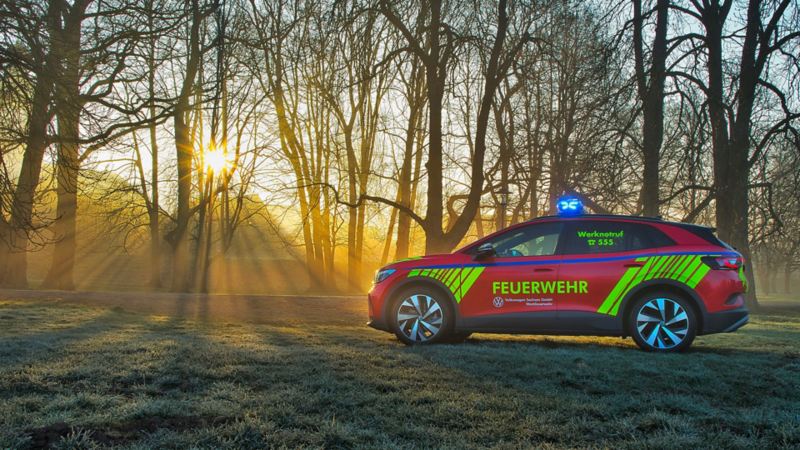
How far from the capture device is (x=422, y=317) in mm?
8359

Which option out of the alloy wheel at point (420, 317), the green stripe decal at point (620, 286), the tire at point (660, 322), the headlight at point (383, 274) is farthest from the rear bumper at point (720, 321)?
the headlight at point (383, 274)

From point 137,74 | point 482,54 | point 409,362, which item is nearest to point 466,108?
point 482,54

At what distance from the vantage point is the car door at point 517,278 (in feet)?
26.2

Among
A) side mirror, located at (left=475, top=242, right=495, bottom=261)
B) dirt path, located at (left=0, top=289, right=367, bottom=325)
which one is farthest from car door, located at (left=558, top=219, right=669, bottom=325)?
dirt path, located at (left=0, top=289, right=367, bottom=325)

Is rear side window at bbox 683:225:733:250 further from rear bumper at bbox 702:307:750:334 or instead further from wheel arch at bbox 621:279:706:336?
rear bumper at bbox 702:307:750:334

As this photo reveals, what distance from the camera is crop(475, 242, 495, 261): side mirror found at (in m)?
8.26

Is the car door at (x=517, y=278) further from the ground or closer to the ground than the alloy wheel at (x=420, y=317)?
further from the ground

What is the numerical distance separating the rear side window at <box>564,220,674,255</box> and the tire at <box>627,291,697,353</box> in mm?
642

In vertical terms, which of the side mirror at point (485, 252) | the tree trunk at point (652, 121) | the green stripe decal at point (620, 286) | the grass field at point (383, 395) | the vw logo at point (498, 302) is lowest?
the grass field at point (383, 395)

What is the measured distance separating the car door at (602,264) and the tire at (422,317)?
4.85 feet

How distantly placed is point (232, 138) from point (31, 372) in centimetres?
2219

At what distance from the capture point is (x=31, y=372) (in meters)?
5.34

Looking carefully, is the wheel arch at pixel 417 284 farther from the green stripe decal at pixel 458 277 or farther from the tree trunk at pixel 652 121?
the tree trunk at pixel 652 121

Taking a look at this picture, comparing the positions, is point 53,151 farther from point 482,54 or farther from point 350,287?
point 350,287
